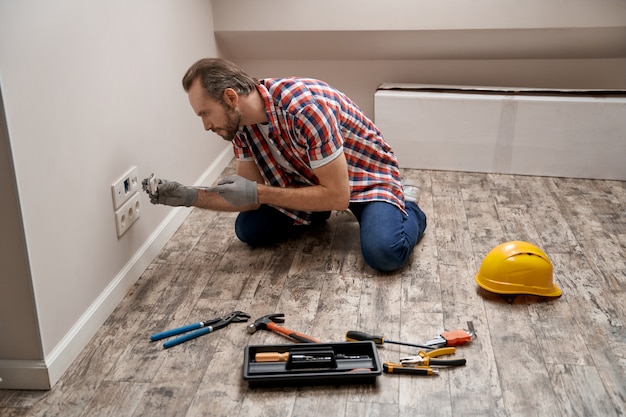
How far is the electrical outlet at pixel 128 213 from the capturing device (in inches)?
96.3

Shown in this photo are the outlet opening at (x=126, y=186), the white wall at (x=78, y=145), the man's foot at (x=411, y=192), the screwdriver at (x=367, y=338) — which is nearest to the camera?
the white wall at (x=78, y=145)

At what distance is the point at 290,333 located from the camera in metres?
2.19

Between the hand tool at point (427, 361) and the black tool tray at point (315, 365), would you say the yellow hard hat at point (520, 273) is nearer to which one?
the hand tool at point (427, 361)

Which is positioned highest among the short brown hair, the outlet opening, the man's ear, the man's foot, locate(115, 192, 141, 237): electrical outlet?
the short brown hair

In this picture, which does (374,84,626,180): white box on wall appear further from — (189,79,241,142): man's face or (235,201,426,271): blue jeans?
(189,79,241,142): man's face

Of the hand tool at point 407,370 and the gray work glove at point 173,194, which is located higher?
the gray work glove at point 173,194

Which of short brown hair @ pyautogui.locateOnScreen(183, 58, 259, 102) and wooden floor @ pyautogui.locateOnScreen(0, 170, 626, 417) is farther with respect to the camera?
short brown hair @ pyautogui.locateOnScreen(183, 58, 259, 102)

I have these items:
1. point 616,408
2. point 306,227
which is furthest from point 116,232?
point 616,408

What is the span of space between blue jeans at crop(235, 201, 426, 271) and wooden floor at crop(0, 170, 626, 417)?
0.06 meters

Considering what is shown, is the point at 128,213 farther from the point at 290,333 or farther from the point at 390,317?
the point at 390,317

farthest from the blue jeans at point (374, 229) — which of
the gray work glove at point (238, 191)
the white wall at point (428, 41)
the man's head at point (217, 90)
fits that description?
the white wall at point (428, 41)

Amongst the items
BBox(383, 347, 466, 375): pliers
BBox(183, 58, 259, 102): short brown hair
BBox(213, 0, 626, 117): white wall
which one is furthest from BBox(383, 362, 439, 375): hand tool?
BBox(213, 0, 626, 117): white wall

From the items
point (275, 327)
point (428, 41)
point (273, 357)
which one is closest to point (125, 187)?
point (275, 327)

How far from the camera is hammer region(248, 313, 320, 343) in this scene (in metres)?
2.16
